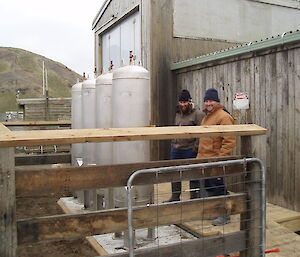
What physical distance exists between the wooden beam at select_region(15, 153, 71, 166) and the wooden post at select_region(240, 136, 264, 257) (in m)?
3.76

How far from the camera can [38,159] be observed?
5.92 meters

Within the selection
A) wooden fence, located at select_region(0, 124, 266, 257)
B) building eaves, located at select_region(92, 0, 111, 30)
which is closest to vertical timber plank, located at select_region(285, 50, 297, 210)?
wooden fence, located at select_region(0, 124, 266, 257)

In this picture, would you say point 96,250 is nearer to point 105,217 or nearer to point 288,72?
point 105,217

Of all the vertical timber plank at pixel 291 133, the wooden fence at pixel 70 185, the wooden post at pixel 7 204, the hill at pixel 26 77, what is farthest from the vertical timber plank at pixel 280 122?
the hill at pixel 26 77

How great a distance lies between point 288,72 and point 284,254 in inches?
114

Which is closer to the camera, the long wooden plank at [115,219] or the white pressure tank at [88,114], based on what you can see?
the long wooden plank at [115,219]

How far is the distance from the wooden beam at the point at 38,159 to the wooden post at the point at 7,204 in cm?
346

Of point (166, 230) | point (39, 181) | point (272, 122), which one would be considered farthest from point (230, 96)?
point (39, 181)

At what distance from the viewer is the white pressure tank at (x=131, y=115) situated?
4386 millimetres

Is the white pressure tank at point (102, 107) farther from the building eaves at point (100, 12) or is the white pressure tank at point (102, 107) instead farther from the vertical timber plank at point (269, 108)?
the building eaves at point (100, 12)

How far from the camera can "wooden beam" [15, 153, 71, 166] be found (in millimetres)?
5812

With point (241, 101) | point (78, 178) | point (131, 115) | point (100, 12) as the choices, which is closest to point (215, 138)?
point (131, 115)

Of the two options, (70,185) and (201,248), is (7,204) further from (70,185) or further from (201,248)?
(201,248)

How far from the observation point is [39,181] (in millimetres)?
2549
